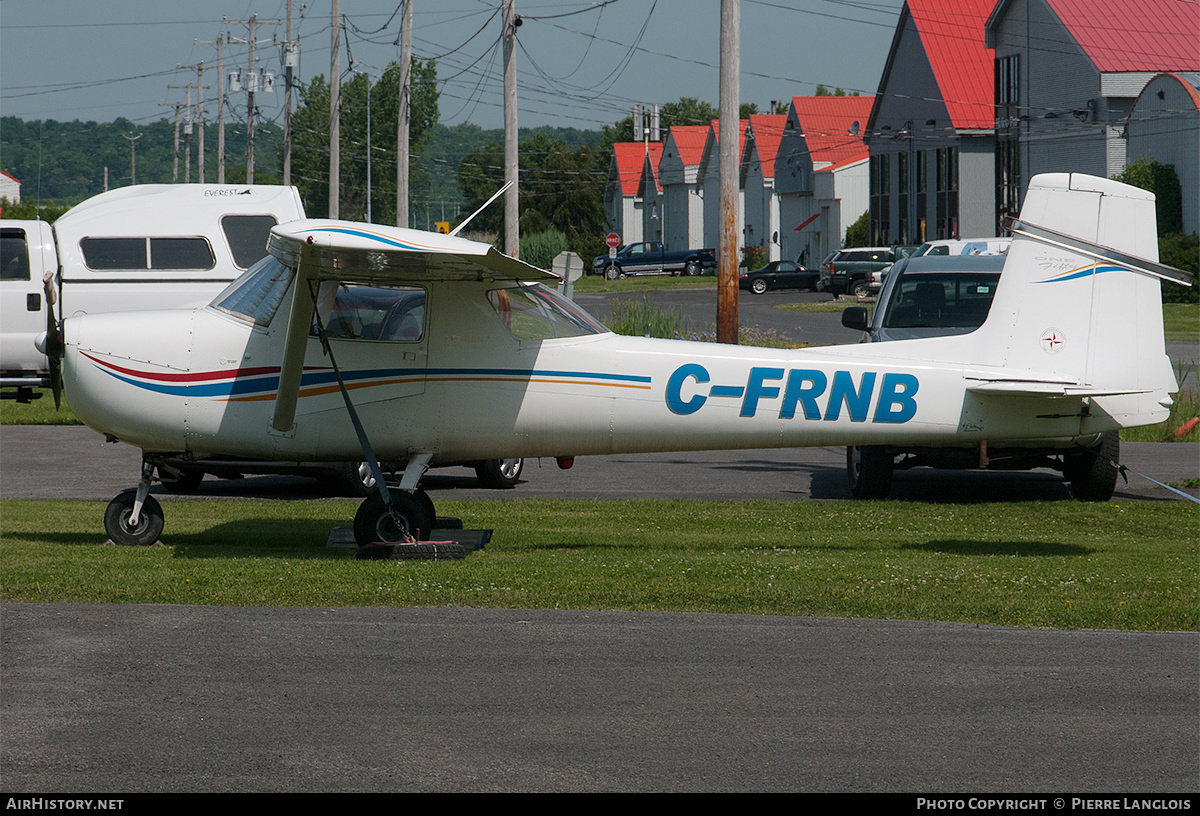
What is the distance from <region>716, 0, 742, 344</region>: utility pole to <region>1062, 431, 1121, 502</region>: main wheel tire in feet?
22.6

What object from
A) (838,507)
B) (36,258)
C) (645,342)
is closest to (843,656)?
(645,342)

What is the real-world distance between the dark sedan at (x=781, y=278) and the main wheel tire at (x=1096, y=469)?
4967 centimetres

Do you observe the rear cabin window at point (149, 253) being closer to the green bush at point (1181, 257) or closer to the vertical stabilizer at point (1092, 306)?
the vertical stabilizer at point (1092, 306)

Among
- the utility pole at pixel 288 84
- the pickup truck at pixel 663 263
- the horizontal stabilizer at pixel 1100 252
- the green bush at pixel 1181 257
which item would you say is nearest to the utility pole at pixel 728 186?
the horizontal stabilizer at pixel 1100 252

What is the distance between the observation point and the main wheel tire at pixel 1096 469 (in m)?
11.5

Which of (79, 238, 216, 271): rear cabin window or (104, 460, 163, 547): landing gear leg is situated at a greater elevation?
(79, 238, 216, 271): rear cabin window

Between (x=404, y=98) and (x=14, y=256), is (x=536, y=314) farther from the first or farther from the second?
(x=404, y=98)

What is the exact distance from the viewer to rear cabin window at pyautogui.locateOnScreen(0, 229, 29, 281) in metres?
16.6

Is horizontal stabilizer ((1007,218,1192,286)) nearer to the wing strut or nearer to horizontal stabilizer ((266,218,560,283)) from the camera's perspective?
horizontal stabilizer ((266,218,560,283))

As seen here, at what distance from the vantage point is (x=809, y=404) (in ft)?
28.2

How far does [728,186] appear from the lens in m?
18.3

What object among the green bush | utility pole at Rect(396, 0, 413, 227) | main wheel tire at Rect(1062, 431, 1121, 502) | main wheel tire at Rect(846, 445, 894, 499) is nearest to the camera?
main wheel tire at Rect(1062, 431, 1121, 502)

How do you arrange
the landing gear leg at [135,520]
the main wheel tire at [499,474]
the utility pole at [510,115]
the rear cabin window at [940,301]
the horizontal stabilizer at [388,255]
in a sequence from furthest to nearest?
the utility pole at [510,115], the rear cabin window at [940,301], the main wheel tire at [499,474], the landing gear leg at [135,520], the horizontal stabilizer at [388,255]

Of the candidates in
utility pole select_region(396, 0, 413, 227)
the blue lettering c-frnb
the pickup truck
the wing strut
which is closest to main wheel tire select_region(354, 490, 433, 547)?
the wing strut
